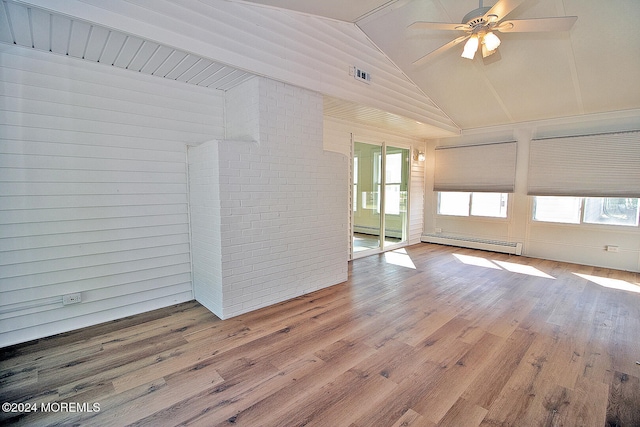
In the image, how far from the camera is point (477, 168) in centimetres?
632

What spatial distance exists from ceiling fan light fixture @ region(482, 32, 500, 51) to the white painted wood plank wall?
3061 mm

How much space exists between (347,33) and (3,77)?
3.54 metres

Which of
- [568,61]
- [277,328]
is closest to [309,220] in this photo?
[277,328]

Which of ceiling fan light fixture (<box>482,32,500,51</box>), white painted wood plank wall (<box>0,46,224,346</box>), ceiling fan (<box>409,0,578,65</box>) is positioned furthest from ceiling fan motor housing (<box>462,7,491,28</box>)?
white painted wood plank wall (<box>0,46,224,346</box>)

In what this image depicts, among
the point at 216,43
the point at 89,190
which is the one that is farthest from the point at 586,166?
the point at 89,190

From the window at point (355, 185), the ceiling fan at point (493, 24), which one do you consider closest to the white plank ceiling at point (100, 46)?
the ceiling fan at point (493, 24)

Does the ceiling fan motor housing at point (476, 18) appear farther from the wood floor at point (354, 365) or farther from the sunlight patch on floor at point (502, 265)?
the sunlight patch on floor at point (502, 265)

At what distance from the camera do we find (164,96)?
3256 millimetres

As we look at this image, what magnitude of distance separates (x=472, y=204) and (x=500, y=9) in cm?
490

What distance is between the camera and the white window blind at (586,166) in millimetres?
4660

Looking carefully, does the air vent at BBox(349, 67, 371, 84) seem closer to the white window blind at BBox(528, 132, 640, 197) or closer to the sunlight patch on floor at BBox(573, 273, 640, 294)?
the white window blind at BBox(528, 132, 640, 197)

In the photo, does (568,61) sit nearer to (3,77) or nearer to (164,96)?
(164,96)

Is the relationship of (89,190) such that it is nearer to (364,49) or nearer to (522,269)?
(364,49)

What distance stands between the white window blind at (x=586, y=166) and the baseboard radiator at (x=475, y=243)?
3.79 feet
